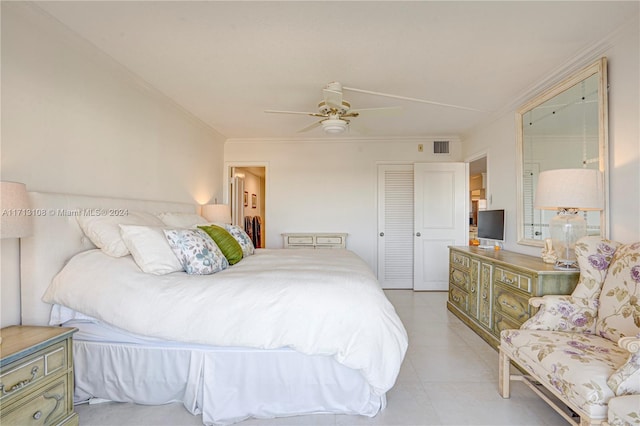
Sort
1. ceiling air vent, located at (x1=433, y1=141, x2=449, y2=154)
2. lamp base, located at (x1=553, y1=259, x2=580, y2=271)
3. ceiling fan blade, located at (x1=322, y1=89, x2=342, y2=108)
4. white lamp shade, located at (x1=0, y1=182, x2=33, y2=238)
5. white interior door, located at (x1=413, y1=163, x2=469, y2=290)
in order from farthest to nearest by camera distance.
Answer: ceiling air vent, located at (x1=433, y1=141, x2=449, y2=154) → white interior door, located at (x1=413, y1=163, x2=469, y2=290) → ceiling fan blade, located at (x1=322, y1=89, x2=342, y2=108) → lamp base, located at (x1=553, y1=259, x2=580, y2=271) → white lamp shade, located at (x1=0, y1=182, x2=33, y2=238)

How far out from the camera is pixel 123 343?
1.94 m

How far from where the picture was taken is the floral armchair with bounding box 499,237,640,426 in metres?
1.36

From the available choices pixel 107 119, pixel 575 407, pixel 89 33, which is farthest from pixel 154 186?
pixel 575 407

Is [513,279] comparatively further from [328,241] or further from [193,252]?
[328,241]

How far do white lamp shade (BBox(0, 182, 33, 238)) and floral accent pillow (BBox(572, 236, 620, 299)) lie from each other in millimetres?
3221

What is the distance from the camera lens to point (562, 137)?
108 inches

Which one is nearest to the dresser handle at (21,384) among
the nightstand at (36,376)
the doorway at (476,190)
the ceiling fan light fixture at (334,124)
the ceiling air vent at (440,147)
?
the nightstand at (36,376)

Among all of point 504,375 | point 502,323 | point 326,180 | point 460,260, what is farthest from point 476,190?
point 504,375

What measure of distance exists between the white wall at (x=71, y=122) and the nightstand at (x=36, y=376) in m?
0.44

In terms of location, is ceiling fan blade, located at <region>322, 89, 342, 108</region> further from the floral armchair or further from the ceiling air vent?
the ceiling air vent

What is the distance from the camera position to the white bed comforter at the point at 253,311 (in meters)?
1.77

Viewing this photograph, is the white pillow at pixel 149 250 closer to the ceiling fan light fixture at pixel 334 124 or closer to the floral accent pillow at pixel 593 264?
the ceiling fan light fixture at pixel 334 124

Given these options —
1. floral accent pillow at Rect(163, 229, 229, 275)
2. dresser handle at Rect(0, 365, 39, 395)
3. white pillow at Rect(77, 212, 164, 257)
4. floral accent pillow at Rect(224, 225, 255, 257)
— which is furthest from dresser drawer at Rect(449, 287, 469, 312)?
dresser handle at Rect(0, 365, 39, 395)

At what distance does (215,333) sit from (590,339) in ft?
7.09
